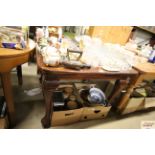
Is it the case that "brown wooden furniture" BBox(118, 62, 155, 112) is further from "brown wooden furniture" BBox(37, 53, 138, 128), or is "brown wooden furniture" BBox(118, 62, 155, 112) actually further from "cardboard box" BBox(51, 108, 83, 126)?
"cardboard box" BBox(51, 108, 83, 126)

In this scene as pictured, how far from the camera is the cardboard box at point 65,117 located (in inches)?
46.0

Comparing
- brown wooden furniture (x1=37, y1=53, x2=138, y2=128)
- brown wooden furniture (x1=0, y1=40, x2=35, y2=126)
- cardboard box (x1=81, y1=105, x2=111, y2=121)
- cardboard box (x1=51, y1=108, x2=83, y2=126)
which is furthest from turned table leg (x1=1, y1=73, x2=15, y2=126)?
cardboard box (x1=81, y1=105, x2=111, y2=121)

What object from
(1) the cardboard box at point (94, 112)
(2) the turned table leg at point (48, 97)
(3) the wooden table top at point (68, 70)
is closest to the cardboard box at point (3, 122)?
(2) the turned table leg at point (48, 97)

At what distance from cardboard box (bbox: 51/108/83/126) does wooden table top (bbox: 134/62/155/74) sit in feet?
1.85

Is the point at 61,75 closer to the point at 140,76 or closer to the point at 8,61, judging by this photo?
the point at 8,61

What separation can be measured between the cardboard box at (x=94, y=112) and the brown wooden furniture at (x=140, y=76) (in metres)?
0.19

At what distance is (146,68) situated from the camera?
1282mm

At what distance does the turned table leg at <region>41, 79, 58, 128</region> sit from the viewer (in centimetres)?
97

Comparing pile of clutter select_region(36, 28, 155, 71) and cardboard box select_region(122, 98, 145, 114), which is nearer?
pile of clutter select_region(36, 28, 155, 71)

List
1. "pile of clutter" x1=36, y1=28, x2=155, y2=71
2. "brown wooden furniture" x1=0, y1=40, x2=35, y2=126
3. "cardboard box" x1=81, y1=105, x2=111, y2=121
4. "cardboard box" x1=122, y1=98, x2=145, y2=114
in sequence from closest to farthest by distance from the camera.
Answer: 1. "brown wooden furniture" x1=0, y1=40, x2=35, y2=126
2. "pile of clutter" x1=36, y1=28, x2=155, y2=71
3. "cardboard box" x1=81, y1=105, x2=111, y2=121
4. "cardboard box" x1=122, y1=98, x2=145, y2=114
